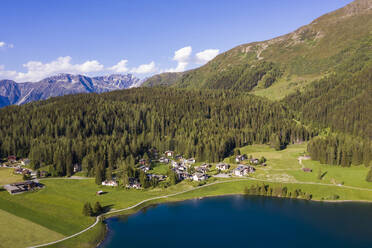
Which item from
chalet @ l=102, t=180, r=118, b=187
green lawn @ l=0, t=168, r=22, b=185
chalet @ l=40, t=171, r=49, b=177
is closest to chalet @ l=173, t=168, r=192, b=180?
chalet @ l=102, t=180, r=118, b=187

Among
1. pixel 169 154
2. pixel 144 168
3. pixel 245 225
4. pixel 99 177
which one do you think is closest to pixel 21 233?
pixel 99 177

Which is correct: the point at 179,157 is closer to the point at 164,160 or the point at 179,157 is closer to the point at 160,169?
the point at 164,160

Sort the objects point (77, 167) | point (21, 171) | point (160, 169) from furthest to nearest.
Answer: point (160, 169) < point (77, 167) < point (21, 171)

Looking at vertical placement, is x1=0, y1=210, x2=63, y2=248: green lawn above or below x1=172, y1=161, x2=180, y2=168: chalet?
below

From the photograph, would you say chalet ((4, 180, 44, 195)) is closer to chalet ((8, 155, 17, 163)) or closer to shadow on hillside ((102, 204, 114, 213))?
shadow on hillside ((102, 204, 114, 213))

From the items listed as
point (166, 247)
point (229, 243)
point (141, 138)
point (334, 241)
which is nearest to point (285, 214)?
point (334, 241)

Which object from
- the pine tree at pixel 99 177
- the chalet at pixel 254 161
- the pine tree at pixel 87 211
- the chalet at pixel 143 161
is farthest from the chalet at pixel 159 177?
the chalet at pixel 254 161
